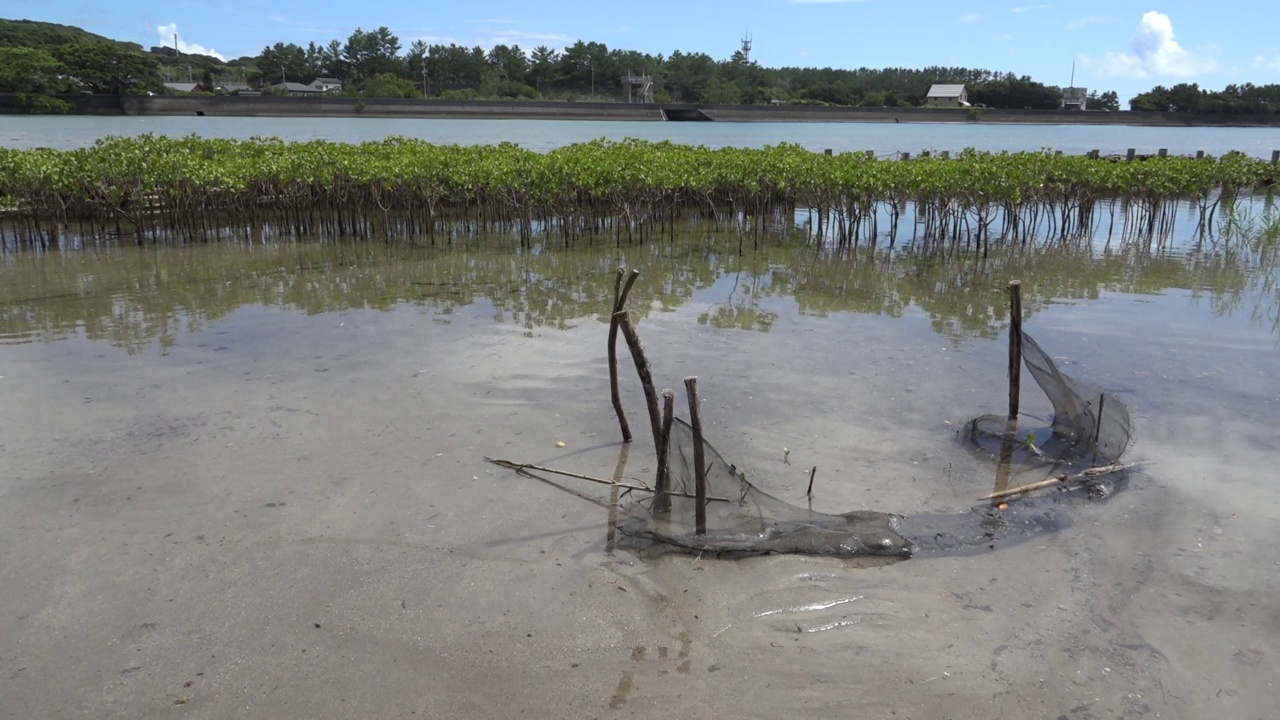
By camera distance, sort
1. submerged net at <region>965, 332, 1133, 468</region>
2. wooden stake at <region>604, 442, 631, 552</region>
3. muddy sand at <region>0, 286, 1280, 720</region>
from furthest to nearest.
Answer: submerged net at <region>965, 332, 1133, 468</region> → wooden stake at <region>604, 442, 631, 552</region> → muddy sand at <region>0, 286, 1280, 720</region>

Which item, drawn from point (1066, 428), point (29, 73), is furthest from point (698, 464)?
point (29, 73)

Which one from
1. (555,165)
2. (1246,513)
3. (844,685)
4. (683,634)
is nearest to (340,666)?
(683,634)

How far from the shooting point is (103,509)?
18.6 feet

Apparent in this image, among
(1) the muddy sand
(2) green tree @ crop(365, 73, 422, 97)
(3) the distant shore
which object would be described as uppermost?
Answer: (2) green tree @ crop(365, 73, 422, 97)

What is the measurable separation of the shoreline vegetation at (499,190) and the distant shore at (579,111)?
193ft

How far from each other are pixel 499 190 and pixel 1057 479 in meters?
12.3

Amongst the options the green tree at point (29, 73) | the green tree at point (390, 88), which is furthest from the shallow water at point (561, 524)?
the green tree at point (390, 88)

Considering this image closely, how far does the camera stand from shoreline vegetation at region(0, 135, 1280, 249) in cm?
1568

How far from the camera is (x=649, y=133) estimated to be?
225ft

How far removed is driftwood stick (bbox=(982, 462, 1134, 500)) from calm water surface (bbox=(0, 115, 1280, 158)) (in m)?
34.9

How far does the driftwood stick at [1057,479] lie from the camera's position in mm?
5863

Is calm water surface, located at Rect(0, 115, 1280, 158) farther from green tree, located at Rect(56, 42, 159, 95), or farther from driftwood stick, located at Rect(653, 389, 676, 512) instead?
driftwood stick, located at Rect(653, 389, 676, 512)

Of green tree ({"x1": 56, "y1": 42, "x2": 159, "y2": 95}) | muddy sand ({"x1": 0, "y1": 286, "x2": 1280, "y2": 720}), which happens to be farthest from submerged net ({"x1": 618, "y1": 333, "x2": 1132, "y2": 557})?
green tree ({"x1": 56, "y1": 42, "x2": 159, "y2": 95})

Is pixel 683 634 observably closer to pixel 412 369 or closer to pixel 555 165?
pixel 412 369
